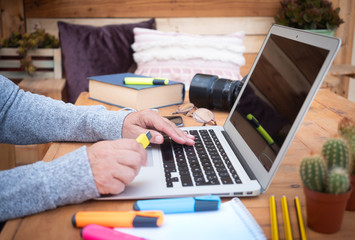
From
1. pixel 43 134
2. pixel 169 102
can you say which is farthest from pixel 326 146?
pixel 169 102

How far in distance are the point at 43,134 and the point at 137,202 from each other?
431 mm

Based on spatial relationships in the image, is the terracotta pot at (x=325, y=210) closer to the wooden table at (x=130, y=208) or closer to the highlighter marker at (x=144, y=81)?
the wooden table at (x=130, y=208)

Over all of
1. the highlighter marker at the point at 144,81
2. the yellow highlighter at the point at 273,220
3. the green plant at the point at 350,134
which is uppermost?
the green plant at the point at 350,134

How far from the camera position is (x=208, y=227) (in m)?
0.51

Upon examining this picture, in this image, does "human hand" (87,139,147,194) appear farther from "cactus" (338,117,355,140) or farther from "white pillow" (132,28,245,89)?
"white pillow" (132,28,245,89)

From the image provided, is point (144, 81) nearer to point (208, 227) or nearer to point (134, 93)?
point (134, 93)

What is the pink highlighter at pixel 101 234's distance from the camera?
46 centimetres

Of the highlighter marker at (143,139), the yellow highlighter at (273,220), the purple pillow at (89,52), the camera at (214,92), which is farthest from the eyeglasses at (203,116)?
the purple pillow at (89,52)

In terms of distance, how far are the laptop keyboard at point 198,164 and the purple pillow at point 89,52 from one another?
1245 millimetres

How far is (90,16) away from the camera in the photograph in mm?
2271

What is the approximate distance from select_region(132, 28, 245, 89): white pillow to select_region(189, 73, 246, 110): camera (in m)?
0.57

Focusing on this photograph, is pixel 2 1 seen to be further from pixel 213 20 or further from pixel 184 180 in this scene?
pixel 184 180

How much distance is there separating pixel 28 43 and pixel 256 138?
5.40ft

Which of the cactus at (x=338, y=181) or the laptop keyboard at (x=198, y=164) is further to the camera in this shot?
the laptop keyboard at (x=198, y=164)
